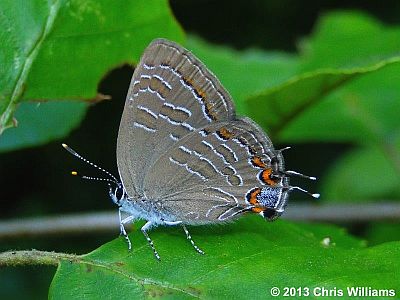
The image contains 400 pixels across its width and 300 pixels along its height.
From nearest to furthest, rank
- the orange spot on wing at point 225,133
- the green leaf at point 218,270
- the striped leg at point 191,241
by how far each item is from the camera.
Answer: the green leaf at point 218,270, the striped leg at point 191,241, the orange spot on wing at point 225,133

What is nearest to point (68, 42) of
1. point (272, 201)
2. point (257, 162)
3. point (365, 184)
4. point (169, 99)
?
point (169, 99)

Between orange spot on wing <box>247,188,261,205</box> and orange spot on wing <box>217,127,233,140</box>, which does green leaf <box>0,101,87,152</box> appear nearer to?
orange spot on wing <box>217,127,233,140</box>

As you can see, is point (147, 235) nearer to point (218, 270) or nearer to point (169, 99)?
point (218, 270)

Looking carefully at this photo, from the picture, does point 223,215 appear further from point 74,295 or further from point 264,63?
point 264,63

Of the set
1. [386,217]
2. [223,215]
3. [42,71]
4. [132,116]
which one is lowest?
[386,217]

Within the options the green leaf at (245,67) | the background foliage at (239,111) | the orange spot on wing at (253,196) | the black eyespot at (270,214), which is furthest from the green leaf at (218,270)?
the green leaf at (245,67)

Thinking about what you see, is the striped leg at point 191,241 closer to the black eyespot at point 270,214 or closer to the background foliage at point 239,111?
the background foliage at point 239,111

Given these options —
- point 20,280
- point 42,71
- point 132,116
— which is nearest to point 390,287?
point 132,116
